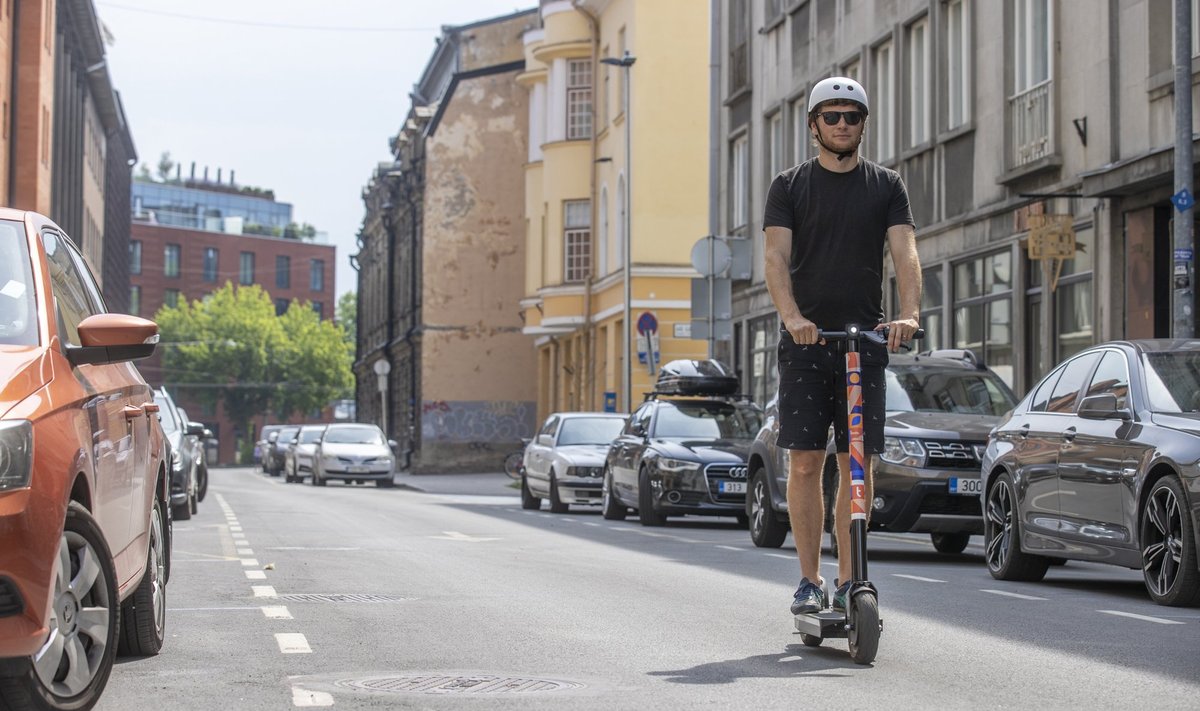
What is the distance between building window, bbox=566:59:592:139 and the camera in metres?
49.2

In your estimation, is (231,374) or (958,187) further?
(231,374)

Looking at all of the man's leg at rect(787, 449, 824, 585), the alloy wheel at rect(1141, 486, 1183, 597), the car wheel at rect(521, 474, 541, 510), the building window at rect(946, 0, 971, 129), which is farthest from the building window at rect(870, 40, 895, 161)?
the man's leg at rect(787, 449, 824, 585)

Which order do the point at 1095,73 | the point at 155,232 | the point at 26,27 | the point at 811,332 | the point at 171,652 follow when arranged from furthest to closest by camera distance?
1. the point at 155,232
2. the point at 26,27
3. the point at 1095,73
4. the point at 171,652
5. the point at 811,332

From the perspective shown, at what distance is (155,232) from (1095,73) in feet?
376

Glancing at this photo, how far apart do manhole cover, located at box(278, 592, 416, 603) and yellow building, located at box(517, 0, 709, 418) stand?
2690cm

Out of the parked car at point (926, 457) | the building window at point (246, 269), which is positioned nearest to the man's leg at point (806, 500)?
the parked car at point (926, 457)

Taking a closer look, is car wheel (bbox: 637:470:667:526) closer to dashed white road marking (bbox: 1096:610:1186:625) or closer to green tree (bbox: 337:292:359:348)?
dashed white road marking (bbox: 1096:610:1186:625)

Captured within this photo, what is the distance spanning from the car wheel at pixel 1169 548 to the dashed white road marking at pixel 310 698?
17.3 feet

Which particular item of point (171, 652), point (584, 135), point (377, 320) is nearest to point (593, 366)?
point (584, 135)

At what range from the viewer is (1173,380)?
1103 centimetres

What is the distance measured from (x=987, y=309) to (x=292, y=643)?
18.6m

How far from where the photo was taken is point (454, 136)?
203 feet

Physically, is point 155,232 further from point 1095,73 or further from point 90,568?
point 90,568

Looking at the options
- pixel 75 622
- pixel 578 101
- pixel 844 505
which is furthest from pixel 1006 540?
pixel 578 101
